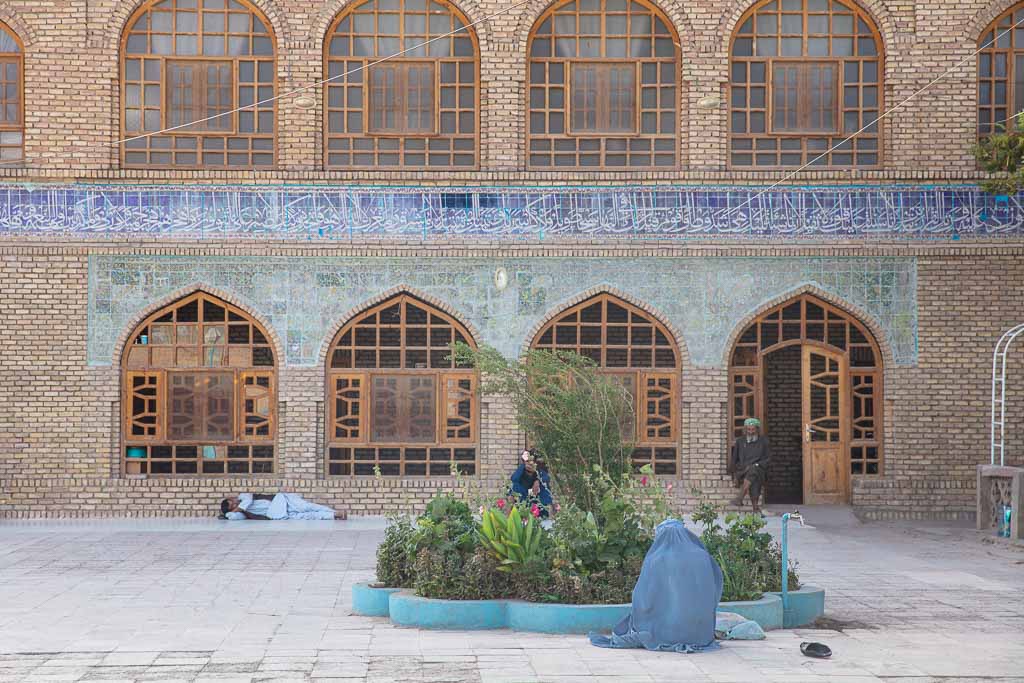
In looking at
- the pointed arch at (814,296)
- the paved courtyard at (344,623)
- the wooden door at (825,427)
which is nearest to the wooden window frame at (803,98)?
the pointed arch at (814,296)

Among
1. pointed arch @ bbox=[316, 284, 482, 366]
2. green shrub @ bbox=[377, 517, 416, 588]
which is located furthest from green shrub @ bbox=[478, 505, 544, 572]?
pointed arch @ bbox=[316, 284, 482, 366]

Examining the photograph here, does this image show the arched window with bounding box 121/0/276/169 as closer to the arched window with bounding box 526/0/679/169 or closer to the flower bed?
the arched window with bounding box 526/0/679/169

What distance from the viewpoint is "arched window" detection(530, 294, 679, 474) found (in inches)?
628

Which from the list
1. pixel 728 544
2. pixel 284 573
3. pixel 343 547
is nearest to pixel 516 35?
pixel 343 547

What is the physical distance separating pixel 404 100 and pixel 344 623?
870cm

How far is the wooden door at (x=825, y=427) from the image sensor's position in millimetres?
16141

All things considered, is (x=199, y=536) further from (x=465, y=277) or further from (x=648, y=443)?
(x=648, y=443)

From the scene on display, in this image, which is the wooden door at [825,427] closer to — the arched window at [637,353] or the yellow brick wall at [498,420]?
the yellow brick wall at [498,420]

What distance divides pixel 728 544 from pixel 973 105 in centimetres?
903

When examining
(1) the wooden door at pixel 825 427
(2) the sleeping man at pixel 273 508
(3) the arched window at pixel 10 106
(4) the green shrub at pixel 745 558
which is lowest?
(2) the sleeping man at pixel 273 508

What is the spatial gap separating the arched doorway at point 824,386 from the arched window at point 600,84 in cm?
235

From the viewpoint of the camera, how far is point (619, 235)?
51.9 feet

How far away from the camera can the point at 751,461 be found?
1555 centimetres

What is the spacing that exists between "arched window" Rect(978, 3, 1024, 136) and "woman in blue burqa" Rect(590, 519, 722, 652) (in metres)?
10.2
